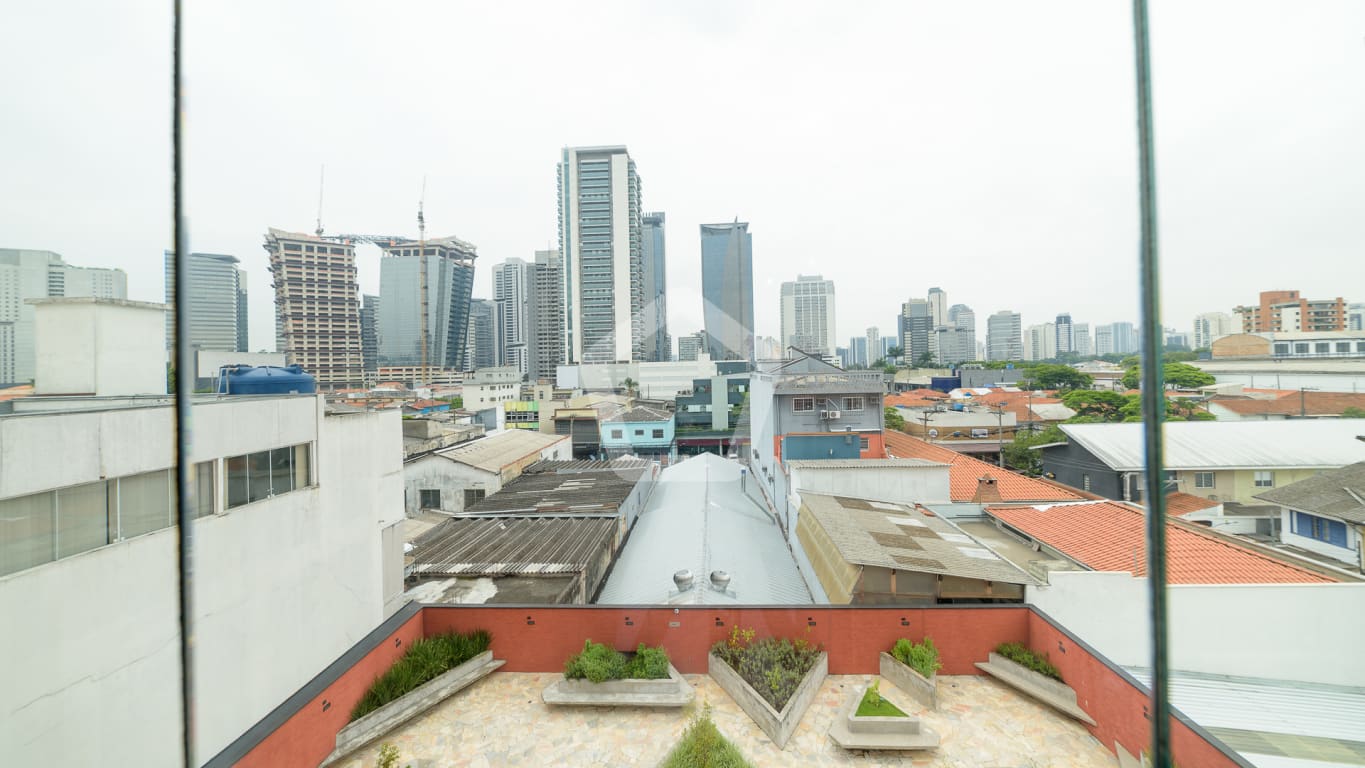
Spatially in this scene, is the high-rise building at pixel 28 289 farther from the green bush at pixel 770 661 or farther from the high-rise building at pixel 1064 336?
the high-rise building at pixel 1064 336

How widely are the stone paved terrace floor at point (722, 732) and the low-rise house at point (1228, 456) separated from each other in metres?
9.53

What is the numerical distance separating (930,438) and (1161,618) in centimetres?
1950

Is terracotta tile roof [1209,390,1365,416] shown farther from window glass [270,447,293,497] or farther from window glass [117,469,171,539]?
window glass [117,469,171,539]

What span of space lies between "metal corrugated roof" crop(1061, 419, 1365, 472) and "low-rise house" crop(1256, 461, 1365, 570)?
247cm

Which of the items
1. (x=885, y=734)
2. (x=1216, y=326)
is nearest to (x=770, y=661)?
(x=885, y=734)

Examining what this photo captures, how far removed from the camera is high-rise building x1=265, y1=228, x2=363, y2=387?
1454cm

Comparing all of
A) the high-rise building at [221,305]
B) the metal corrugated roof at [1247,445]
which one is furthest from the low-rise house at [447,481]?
the metal corrugated roof at [1247,445]

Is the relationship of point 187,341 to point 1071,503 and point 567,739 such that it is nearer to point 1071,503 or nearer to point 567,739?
point 567,739

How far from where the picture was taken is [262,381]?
4.50 meters

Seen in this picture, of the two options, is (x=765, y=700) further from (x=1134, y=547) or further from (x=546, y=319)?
(x=546, y=319)

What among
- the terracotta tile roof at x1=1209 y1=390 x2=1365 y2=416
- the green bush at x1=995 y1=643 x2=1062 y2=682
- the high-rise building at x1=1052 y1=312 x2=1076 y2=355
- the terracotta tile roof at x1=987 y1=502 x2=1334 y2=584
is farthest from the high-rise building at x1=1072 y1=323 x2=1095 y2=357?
the green bush at x1=995 y1=643 x2=1062 y2=682

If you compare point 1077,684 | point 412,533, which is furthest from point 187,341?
point 412,533

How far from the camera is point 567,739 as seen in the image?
3.75 metres

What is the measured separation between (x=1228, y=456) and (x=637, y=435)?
17.0m
